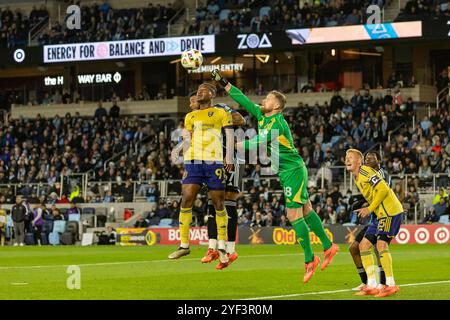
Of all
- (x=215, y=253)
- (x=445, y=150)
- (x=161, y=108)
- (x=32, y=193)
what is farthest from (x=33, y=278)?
(x=161, y=108)

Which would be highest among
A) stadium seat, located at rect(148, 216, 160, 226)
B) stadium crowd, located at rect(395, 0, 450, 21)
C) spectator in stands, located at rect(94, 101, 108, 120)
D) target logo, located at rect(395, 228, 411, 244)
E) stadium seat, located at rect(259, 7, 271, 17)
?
stadium seat, located at rect(259, 7, 271, 17)

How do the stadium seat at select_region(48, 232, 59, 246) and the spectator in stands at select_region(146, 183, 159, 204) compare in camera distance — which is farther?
the spectator in stands at select_region(146, 183, 159, 204)

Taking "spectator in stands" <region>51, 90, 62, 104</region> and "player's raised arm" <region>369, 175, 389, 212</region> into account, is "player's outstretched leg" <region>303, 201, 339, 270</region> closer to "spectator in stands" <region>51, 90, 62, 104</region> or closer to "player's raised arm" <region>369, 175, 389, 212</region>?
"player's raised arm" <region>369, 175, 389, 212</region>

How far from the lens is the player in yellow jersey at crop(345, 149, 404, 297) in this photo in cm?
1413

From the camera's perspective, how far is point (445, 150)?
3978cm

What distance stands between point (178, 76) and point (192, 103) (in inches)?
1590

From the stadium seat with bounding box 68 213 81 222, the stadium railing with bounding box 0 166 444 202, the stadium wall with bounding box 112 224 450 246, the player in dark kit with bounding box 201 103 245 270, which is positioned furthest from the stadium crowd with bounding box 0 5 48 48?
the player in dark kit with bounding box 201 103 245 270

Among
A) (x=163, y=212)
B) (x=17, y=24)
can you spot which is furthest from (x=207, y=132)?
(x=17, y=24)

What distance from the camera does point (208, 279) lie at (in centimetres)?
1730

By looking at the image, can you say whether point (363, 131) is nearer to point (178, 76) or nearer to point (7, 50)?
point (178, 76)

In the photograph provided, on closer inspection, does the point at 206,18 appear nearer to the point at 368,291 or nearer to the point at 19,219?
the point at 19,219

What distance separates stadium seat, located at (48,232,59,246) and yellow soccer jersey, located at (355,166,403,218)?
28021mm

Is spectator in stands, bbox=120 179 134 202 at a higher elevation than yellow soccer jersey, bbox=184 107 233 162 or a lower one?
lower

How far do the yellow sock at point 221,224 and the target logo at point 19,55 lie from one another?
3971 centimetres
